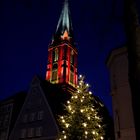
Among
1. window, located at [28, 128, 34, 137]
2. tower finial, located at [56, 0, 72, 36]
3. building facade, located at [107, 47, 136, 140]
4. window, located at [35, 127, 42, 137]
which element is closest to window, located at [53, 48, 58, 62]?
tower finial, located at [56, 0, 72, 36]

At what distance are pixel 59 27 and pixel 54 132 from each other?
6688 centimetres

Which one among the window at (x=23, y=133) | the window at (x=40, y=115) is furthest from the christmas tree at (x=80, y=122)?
the window at (x=23, y=133)

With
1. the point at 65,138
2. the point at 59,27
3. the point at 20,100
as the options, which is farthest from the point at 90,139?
the point at 59,27

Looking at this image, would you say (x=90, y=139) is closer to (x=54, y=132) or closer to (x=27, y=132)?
(x=54, y=132)

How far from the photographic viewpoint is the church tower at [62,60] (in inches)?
2805

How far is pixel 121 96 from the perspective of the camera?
2238 centimetres

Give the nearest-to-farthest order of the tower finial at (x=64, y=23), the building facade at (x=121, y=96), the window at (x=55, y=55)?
the building facade at (x=121, y=96)
the window at (x=55, y=55)
the tower finial at (x=64, y=23)

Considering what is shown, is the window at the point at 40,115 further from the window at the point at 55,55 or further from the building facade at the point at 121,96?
the window at the point at 55,55

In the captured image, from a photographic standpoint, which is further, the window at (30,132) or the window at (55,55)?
the window at (55,55)

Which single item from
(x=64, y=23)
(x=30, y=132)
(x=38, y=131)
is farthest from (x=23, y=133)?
(x=64, y=23)

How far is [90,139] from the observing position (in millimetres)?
21688

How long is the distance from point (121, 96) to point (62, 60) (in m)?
52.4

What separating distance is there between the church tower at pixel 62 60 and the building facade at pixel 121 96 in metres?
40.8

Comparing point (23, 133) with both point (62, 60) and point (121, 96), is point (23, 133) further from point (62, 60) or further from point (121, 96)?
point (62, 60)
